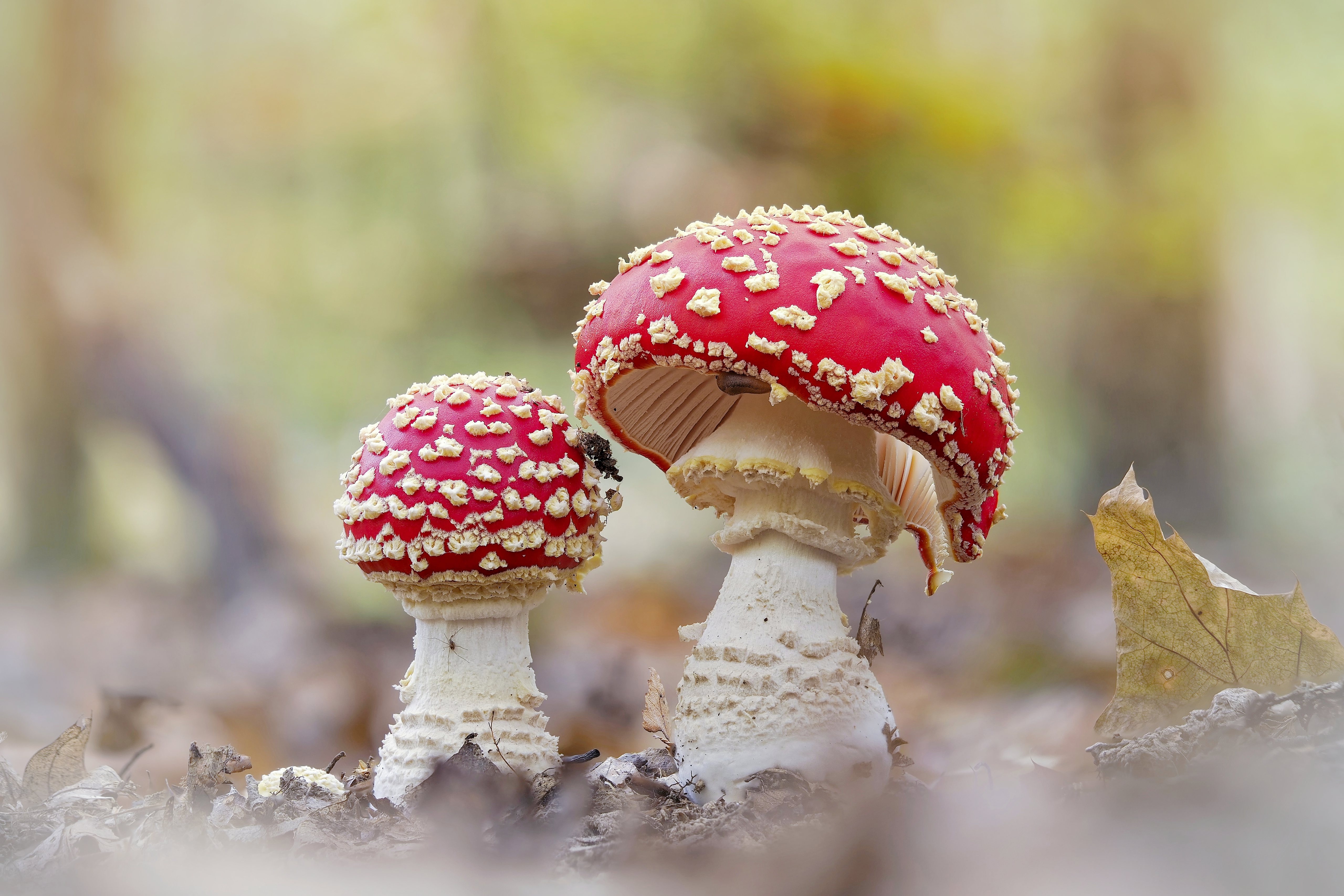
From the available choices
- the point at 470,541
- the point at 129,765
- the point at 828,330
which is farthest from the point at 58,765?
the point at 828,330

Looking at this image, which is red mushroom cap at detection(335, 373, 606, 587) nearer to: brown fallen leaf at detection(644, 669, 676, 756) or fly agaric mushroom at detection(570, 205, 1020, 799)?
fly agaric mushroom at detection(570, 205, 1020, 799)

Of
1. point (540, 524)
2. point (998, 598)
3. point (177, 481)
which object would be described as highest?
point (177, 481)

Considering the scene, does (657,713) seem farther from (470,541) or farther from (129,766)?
(129,766)

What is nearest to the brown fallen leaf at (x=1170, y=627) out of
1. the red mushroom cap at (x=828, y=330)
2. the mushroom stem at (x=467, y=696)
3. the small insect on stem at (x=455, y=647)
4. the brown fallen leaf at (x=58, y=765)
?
the red mushroom cap at (x=828, y=330)

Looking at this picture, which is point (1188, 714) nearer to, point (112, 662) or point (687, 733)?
point (687, 733)

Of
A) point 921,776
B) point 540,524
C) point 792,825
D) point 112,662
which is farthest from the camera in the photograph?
point 112,662

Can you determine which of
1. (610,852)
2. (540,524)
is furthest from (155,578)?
(610,852)

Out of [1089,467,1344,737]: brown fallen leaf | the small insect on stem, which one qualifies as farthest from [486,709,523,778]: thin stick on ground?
[1089,467,1344,737]: brown fallen leaf
